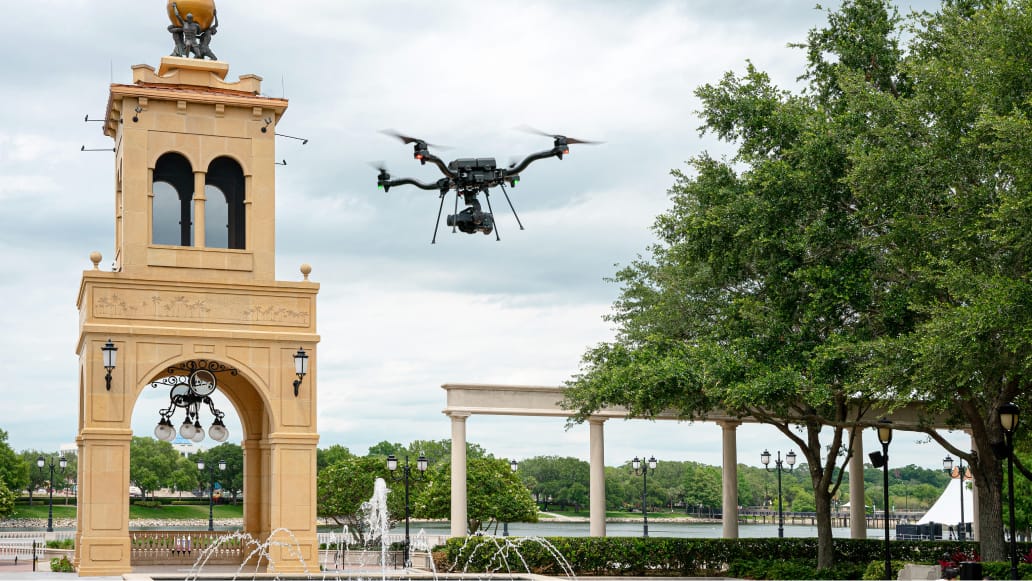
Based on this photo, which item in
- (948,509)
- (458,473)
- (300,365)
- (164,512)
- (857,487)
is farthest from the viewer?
(164,512)

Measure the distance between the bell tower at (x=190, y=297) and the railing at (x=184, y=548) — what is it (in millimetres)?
1134

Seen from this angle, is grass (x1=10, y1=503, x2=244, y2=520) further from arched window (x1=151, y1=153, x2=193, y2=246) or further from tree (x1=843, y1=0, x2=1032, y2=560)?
tree (x1=843, y1=0, x2=1032, y2=560)

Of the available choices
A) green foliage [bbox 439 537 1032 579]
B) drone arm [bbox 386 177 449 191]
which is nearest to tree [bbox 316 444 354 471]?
green foliage [bbox 439 537 1032 579]

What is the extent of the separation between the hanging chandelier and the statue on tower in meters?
6.91

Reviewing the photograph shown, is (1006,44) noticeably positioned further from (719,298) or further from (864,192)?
(719,298)

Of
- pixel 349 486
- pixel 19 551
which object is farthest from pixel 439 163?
pixel 349 486

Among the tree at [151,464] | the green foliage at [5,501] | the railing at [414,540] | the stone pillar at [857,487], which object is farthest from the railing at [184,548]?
the tree at [151,464]

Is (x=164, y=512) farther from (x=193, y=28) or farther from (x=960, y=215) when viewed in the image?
(x=960, y=215)

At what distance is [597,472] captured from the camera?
113 ft

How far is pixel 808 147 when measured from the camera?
27.4m

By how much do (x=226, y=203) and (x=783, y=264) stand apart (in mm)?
12521

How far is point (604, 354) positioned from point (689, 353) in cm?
400

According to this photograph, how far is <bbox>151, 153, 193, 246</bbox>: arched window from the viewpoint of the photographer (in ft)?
85.8

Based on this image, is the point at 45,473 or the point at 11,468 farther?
the point at 45,473
